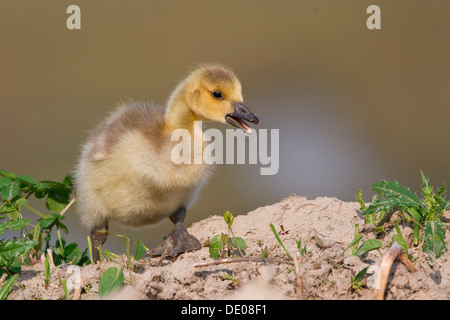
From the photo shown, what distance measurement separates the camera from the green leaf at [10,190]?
287 centimetres

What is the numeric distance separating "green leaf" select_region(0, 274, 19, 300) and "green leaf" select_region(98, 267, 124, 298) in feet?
1.25

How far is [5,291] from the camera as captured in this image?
7.82ft

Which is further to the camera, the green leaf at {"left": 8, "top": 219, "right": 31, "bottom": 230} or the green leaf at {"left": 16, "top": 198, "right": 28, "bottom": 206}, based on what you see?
the green leaf at {"left": 16, "top": 198, "right": 28, "bottom": 206}

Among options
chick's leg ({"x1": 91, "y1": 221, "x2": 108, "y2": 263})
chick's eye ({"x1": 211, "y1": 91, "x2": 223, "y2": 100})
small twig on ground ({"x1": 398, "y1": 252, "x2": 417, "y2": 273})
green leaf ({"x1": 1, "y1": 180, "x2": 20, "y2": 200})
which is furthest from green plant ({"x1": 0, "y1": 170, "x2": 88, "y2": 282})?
small twig on ground ({"x1": 398, "y1": 252, "x2": 417, "y2": 273})

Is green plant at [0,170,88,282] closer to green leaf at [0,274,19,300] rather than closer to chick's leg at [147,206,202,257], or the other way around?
green leaf at [0,274,19,300]

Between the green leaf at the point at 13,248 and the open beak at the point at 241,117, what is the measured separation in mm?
1231

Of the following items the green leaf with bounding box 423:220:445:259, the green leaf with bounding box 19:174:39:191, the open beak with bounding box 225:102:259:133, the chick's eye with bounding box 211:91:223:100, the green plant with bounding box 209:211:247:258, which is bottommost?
the green plant with bounding box 209:211:247:258

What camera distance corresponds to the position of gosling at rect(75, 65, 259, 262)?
308 centimetres

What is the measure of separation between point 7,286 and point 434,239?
1.57 meters

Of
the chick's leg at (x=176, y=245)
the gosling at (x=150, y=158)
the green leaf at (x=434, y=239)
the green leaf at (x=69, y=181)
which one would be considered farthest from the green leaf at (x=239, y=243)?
the green leaf at (x=69, y=181)

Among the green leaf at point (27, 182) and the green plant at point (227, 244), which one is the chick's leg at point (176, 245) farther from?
the green leaf at point (27, 182)

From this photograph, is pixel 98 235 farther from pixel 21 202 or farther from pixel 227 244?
pixel 227 244

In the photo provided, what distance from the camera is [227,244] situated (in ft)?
8.71

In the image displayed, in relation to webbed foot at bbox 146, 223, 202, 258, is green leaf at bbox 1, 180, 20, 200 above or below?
above
